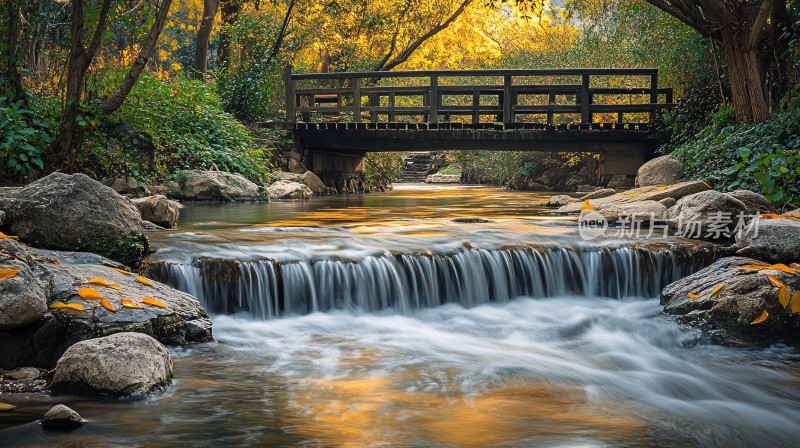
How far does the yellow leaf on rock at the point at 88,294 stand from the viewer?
5301 millimetres

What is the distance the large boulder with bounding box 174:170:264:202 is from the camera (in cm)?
1526

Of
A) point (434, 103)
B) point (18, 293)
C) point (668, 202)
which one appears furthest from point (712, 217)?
point (434, 103)

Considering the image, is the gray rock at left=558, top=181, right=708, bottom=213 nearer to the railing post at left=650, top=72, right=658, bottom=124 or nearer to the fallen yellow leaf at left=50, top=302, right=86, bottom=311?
the railing post at left=650, top=72, right=658, bottom=124

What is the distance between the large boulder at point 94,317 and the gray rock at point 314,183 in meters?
13.7

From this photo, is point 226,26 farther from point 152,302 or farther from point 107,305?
point 107,305

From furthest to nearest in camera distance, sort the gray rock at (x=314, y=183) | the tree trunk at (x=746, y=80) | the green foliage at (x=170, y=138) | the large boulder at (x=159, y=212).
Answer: the gray rock at (x=314, y=183) → the green foliage at (x=170, y=138) → the tree trunk at (x=746, y=80) → the large boulder at (x=159, y=212)

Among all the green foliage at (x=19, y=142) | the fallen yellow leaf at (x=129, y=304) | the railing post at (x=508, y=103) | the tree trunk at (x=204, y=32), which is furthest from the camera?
the tree trunk at (x=204, y=32)

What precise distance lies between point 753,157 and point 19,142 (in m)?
10.6

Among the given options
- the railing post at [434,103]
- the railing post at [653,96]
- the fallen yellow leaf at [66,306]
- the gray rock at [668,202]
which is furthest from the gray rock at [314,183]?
the fallen yellow leaf at [66,306]

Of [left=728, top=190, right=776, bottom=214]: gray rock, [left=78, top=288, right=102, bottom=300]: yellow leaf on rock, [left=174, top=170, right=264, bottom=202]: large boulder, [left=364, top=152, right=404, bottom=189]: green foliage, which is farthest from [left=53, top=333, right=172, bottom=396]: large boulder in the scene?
[left=364, top=152, right=404, bottom=189]: green foliage

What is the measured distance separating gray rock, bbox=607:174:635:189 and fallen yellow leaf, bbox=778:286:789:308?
41.8 ft

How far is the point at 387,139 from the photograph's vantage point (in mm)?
19766

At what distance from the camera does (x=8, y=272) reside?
15.8 feet

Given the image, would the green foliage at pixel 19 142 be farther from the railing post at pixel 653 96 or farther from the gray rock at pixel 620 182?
the railing post at pixel 653 96
